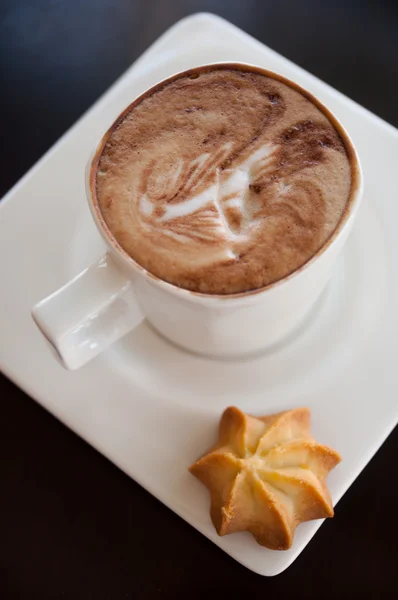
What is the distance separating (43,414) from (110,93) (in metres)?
0.58

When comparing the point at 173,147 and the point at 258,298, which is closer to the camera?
the point at 258,298

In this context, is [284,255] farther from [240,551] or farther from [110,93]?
[110,93]

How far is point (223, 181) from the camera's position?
0.94 metres

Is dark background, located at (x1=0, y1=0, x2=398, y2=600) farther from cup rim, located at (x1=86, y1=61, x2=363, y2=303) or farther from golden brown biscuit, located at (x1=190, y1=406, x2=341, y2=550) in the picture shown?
cup rim, located at (x1=86, y1=61, x2=363, y2=303)

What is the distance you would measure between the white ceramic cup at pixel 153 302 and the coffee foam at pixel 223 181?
0.05 feet

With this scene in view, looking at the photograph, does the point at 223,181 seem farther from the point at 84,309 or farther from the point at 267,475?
the point at 267,475

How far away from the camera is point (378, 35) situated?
1534 mm

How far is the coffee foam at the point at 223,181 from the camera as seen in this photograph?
34.9 inches

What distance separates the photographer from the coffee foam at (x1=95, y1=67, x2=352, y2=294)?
887 mm

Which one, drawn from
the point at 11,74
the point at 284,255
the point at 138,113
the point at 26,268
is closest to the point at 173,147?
the point at 138,113

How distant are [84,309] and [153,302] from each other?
97 millimetres

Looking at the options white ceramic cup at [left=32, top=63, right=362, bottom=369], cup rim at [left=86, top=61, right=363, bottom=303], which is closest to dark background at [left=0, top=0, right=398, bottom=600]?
white ceramic cup at [left=32, top=63, right=362, bottom=369]

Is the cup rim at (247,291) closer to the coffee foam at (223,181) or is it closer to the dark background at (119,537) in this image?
the coffee foam at (223,181)

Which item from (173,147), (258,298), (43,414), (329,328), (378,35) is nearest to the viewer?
(258,298)
